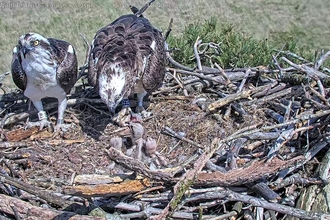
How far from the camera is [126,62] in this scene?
17.2 feet

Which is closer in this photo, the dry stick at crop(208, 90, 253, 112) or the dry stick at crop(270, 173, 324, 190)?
the dry stick at crop(270, 173, 324, 190)

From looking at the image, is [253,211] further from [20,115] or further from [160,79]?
[20,115]

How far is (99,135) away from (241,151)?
1477 mm

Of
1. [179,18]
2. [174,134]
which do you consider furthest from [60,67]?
[179,18]

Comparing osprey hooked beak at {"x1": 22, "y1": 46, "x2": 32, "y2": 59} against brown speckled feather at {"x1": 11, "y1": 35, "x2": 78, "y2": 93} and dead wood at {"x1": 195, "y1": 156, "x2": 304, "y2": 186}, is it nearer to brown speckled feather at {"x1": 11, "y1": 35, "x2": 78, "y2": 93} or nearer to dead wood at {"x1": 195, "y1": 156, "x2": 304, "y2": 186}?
brown speckled feather at {"x1": 11, "y1": 35, "x2": 78, "y2": 93}

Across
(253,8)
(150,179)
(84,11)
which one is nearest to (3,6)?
(84,11)

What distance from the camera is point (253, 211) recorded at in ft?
14.0

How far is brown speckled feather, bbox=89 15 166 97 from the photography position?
528cm

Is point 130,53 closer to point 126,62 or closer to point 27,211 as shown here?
point 126,62

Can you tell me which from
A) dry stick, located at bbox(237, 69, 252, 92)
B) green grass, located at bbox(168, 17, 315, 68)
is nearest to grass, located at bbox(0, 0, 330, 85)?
green grass, located at bbox(168, 17, 315, 68)

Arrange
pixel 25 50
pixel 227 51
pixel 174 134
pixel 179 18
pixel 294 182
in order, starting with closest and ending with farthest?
pixel 294 182
pixel 25 50
pixel 174 134
pixel 227 51
pixel 179 18

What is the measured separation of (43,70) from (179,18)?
9.96m

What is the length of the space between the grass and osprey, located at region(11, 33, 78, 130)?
6285 millimetres

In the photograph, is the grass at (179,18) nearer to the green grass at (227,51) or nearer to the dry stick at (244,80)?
the green grass at (227,51)
